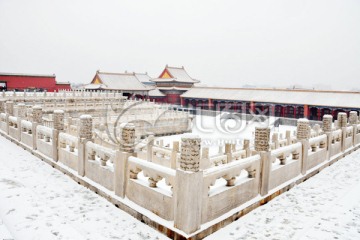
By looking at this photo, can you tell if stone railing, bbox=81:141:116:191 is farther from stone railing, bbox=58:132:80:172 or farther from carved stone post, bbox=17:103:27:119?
carved stone post, bbox=17:103:27:119

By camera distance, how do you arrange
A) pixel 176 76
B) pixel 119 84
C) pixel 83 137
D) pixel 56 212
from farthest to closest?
pixel 176 76
pixel 119 84
pixel 83 137
pixel 56 212

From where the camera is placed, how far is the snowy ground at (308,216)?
5.21 metres

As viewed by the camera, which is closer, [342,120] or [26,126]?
[26,126]

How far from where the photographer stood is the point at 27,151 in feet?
35.0

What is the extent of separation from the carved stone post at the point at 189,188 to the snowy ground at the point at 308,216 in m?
0.58

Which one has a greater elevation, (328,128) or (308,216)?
(328,128)

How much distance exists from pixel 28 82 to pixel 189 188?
134 ft

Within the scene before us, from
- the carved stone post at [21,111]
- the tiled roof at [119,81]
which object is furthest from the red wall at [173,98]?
the carved stone post at [21,111]

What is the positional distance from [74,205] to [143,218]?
1752 mm

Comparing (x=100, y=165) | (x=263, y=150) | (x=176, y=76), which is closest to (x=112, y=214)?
(x=100, y=165)

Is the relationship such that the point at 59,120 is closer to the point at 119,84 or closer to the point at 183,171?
the point at 183,171

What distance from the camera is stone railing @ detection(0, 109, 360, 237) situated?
476cm

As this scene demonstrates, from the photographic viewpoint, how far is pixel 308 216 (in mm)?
5992

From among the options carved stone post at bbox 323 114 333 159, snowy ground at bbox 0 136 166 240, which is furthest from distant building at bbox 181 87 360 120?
snowy ground at bbox 0 136 166 240
